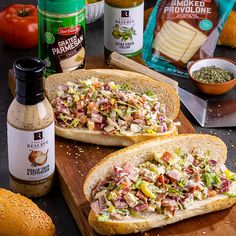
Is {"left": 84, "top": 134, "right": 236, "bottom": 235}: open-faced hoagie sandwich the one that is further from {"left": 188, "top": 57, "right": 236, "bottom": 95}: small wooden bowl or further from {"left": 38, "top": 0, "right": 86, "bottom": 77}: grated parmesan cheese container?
{"left": 38, "top": 0, "right": 86, "bottom": 77}: grated parmesan cheese container

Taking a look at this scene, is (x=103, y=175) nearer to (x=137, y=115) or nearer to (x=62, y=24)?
(x=137, y=115)

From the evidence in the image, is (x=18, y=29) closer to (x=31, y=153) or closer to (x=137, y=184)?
(x=31, y=153)

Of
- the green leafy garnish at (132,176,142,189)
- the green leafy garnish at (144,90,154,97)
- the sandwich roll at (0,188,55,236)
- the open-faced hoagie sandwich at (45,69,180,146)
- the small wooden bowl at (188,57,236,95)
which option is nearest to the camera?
the sandwich roll at (0,188,55,236)

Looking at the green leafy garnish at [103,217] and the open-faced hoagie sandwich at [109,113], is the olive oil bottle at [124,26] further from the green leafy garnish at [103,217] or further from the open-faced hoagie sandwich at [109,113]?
the green leafy garnish at [103,217]

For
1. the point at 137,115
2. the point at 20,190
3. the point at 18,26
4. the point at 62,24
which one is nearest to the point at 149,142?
the point at 137,115

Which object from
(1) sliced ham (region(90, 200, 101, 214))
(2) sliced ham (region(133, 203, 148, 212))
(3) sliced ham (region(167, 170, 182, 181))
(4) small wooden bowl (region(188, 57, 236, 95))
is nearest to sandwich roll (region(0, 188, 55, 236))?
(1) sliced ham (region(90, 200, 101, 214))

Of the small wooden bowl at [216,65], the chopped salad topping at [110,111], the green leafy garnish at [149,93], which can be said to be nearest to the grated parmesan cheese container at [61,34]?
the chopped salad topping at [110,111]

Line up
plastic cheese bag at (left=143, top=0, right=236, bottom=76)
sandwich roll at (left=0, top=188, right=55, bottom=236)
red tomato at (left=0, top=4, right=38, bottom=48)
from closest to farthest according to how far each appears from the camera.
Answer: sandwich roll at (left=0, top=188, right=55, bottom=236) < plastic cheese bag at (left=143, top=0, right=236, bottom=76) < red tomato at (left=0, top=4, right=38, bottom=48)

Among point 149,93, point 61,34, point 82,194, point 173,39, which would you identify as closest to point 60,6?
point 61,34
